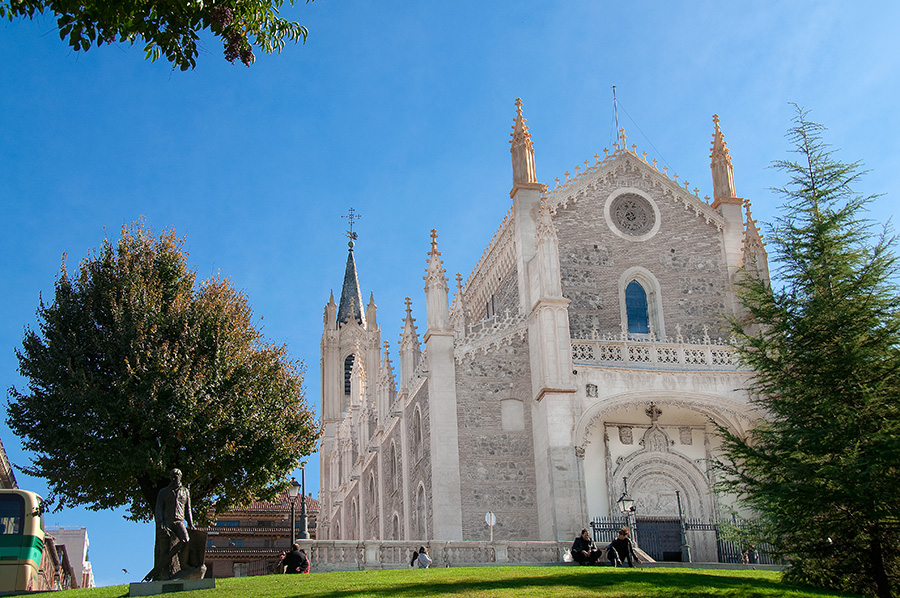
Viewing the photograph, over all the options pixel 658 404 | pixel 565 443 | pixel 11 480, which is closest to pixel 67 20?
pixel 565 443

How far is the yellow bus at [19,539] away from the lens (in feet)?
74.0

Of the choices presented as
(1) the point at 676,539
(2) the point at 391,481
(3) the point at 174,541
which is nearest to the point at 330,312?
(2) the point at 391,481

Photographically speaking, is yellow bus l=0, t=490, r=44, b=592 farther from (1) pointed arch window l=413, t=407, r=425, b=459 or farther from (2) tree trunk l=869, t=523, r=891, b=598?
(2) tree trunk l=869, t=523, r=891, b=598

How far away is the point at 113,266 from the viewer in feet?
83.2

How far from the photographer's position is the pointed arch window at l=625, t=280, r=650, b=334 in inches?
1483

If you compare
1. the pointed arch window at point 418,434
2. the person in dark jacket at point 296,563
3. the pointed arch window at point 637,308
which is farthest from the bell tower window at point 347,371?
the person in dark jacket at point 296,563

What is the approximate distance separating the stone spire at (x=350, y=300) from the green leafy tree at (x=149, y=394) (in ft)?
138

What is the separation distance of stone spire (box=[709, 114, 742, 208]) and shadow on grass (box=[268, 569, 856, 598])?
23.0 metres

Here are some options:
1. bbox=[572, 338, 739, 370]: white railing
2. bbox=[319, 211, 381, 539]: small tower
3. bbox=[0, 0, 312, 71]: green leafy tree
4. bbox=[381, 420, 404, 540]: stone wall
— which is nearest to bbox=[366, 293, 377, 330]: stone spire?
bbox=[319, 211, 381, 539]: small tower

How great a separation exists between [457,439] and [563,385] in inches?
154

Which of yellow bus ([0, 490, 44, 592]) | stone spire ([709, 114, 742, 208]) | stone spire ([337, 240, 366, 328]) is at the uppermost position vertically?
stone spire ([337, 240, 366, 328])

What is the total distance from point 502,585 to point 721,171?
88.9 feet

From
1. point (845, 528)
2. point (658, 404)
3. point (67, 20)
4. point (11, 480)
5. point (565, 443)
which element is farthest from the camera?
point (11, 480)

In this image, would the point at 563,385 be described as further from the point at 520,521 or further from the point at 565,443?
the point at 520,521
